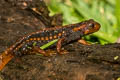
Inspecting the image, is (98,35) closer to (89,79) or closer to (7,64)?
(7,64)

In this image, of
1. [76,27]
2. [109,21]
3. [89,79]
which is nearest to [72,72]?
[89,79]

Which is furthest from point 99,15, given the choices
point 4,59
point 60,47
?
point 4,59

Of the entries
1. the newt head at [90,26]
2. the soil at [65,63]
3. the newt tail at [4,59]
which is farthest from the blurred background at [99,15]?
the newt tail at [4,59]

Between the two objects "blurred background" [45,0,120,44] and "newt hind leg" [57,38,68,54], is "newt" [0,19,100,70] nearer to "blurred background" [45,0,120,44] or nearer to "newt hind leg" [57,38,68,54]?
"newt hind leg" [57,38,68,54]

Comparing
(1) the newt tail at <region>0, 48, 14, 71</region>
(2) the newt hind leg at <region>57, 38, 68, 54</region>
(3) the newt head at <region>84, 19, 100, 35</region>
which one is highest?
(3) the newt head at <region>84, 19, 100, 35</region>

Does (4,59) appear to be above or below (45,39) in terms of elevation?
below

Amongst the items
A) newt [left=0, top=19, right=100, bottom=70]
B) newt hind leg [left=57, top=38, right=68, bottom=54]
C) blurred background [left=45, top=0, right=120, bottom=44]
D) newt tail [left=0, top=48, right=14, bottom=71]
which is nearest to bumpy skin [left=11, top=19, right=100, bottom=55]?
newt [left=0, top=19, right=100, bottom=70]

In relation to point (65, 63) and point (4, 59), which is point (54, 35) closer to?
point (4, 59)

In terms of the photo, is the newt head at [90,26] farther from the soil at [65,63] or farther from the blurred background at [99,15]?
the blurred background at [99,15]
